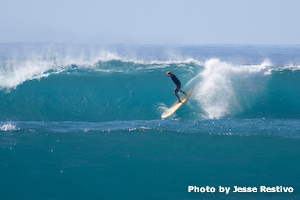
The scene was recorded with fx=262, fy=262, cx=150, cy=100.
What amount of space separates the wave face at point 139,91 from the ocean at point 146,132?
54mm

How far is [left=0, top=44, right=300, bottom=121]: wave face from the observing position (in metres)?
12.1

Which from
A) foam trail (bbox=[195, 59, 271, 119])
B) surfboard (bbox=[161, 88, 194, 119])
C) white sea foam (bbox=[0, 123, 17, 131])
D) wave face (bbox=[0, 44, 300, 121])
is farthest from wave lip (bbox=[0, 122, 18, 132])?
foam trail (bbox=[195, 59, 271, 119])

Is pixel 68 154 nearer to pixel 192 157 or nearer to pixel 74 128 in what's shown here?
pixel 74 128

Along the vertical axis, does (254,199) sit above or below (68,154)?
below

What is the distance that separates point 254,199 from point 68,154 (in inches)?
203

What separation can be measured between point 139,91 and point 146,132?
5.12 meters

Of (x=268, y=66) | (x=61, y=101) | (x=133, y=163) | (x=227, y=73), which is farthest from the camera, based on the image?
(x=268, y=66)

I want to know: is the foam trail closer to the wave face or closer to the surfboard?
the wave face

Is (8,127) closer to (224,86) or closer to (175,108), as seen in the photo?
(175,108)

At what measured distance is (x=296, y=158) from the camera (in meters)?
7.50

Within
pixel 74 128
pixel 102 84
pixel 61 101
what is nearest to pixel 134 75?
pixel 102 84

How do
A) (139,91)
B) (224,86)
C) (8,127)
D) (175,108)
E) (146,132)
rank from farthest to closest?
(139,91) → (224,86) → (175,108) → (8,127) → (146,132)

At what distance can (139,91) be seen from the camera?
14.2m

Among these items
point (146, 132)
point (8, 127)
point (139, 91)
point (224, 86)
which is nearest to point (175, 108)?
point (146, 132)
